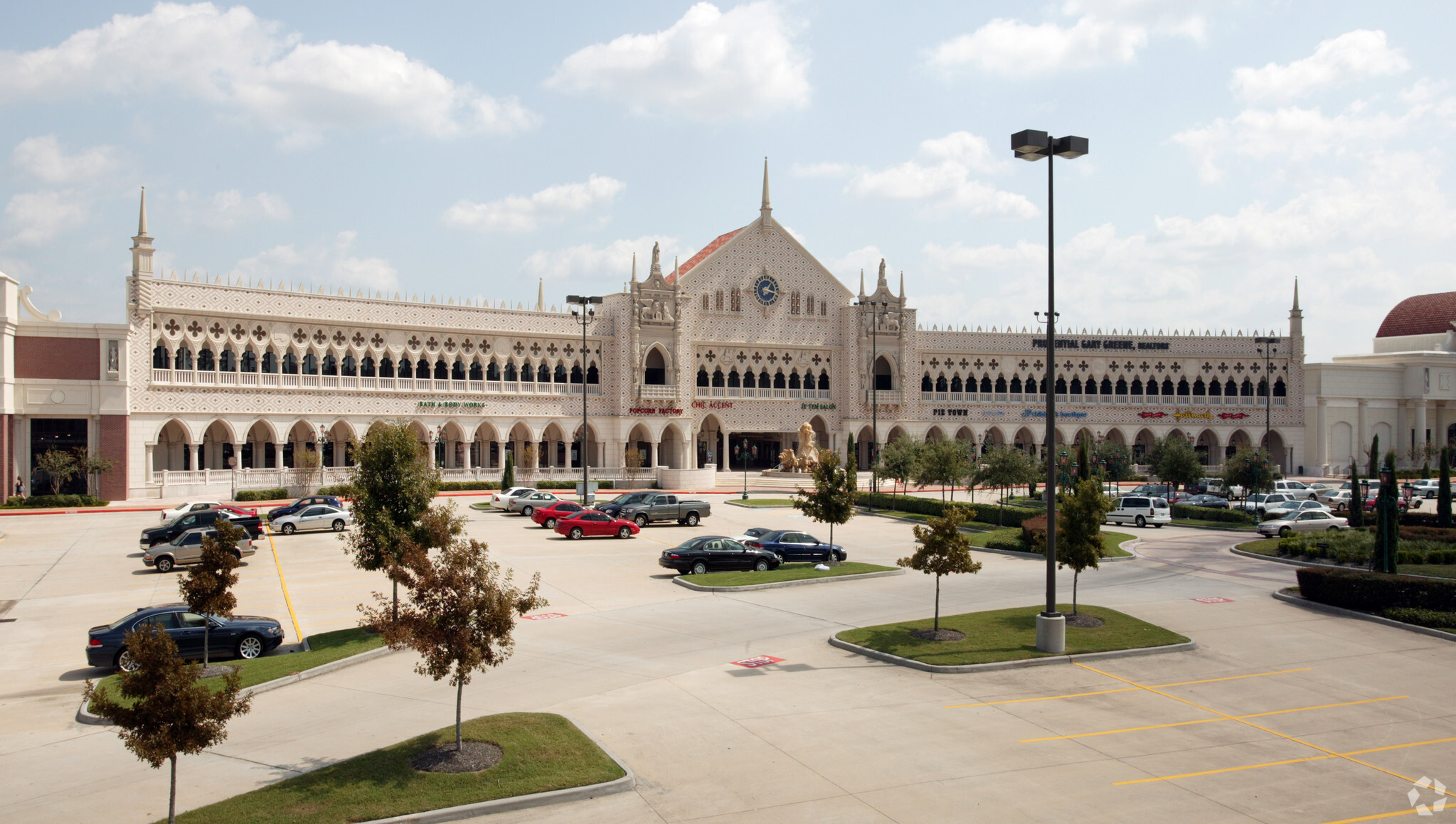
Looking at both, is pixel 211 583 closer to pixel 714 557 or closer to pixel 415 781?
pixel 415 781

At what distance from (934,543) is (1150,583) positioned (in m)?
11.2

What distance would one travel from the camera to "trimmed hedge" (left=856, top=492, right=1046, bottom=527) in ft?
139

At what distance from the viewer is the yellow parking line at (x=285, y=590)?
21.8 meters

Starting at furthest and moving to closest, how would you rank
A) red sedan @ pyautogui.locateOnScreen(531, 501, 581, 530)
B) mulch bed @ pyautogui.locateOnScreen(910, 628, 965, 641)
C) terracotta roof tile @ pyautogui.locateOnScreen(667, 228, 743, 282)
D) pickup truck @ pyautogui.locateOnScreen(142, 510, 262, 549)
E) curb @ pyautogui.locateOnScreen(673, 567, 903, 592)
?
terracotta roof tile @ pyautogui.locateOnScreen(667, 228, 743, 282) → red sedan @ pyautogui.locateOnScreen(531, 501, 581, 530) → pickup truck @ pyautogui.locateOnScreen(142, 510, 262, 549) → curb @ pyautogui.locateOnScreen(673, 567, 903, 592) → mulch bed @ pyautogui.locateOnScreen(910, 628, 965, 641)

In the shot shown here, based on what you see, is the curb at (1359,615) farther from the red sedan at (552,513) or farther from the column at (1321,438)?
the column at (1321,438)

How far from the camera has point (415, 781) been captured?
38.8 ft

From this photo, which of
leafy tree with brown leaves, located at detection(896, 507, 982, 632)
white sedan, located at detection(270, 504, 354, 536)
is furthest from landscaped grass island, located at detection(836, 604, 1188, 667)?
white sedan, located at detection(270, 504, 354, 536)

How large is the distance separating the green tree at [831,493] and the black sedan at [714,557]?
298cm

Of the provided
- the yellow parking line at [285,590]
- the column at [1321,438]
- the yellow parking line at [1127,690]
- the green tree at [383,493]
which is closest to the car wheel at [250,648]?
the yellow parking line at [285,590]

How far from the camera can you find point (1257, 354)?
260ft

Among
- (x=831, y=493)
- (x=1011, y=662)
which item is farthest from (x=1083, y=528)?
(x=831, y=493)

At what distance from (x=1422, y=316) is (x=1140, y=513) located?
61946 millimetres

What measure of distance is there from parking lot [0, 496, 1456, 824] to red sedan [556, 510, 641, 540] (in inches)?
466

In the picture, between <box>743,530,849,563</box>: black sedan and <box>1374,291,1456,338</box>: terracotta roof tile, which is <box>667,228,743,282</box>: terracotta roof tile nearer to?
<box>743,530,849,563</box>: black sedan
